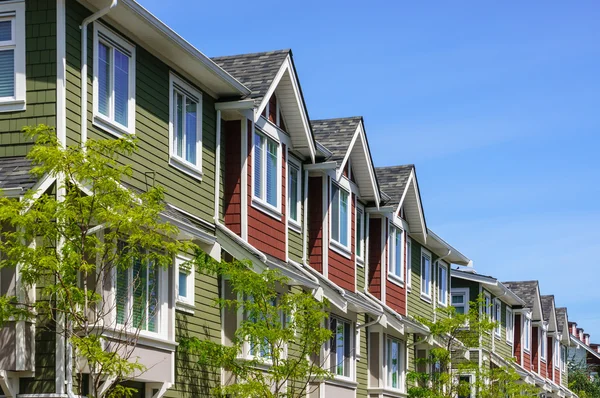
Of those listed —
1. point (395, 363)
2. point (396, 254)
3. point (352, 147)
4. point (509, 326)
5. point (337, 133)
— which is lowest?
point (395, 363)

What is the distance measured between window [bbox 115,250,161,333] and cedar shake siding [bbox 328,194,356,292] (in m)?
10.3

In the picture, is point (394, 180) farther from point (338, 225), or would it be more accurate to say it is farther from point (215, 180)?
point (215, 180)

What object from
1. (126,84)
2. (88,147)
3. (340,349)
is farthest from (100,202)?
(340,349)

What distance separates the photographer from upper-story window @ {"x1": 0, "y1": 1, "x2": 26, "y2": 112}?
18.9 metres

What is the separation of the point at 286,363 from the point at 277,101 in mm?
7327

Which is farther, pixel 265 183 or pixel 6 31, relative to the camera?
pixel 265 183

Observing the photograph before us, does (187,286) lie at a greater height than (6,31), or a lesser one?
lesser

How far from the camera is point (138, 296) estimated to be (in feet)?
68.0

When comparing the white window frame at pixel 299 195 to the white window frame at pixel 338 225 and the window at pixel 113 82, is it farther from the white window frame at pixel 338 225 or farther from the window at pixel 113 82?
the window at pixel 113 82

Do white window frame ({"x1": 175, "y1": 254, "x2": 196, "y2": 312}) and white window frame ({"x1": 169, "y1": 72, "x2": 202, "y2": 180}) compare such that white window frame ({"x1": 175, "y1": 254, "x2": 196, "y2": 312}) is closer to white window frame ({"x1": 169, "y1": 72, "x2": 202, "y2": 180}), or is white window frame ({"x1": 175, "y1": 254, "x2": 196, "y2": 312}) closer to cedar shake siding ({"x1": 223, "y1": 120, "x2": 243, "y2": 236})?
white window frame ({"x1": 169, "y1": 72, "x2": 202, "y2": 180})

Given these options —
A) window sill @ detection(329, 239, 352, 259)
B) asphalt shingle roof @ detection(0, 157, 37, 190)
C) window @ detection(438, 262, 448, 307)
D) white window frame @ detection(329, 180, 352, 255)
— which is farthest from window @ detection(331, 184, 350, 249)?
asphalt shingle roof @ detection(0, 157, 37, 190)

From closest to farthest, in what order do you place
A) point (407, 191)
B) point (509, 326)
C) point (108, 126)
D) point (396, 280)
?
point (108, 126)
point (396, 280)
point (407, 191)
point (509, 326)

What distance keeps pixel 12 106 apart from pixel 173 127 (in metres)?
4.56

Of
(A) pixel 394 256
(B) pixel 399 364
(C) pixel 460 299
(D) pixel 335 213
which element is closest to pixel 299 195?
(D) pixel 335 213
